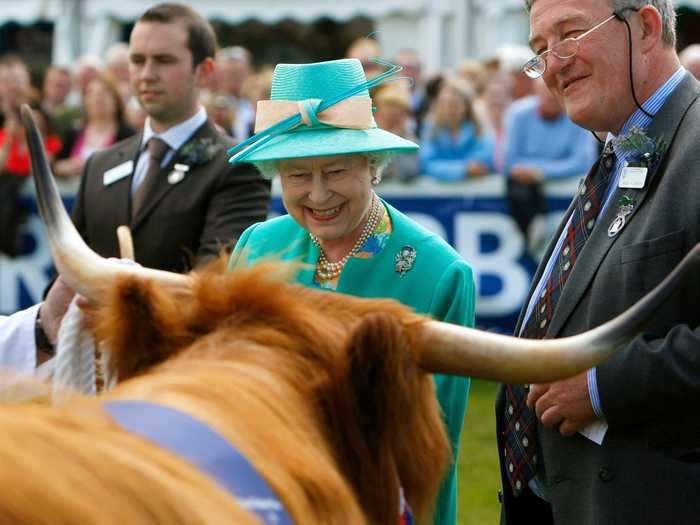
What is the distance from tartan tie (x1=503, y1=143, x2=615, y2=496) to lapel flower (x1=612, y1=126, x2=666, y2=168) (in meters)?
0.13

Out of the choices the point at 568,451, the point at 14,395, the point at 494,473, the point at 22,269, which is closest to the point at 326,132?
the point at 568,451

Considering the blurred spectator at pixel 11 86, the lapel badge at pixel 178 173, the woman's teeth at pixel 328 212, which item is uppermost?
the woman's teeth at pixel 328 212

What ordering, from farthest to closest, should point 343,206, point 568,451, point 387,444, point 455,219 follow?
point 455,219 < point 343,206 < point 568,451 < point 387,444

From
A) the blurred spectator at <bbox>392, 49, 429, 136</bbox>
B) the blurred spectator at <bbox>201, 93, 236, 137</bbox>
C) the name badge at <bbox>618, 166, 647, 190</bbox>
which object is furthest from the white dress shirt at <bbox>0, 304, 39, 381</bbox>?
the blurred spectator at <bbox>392, 49, 429, 136</bbox>

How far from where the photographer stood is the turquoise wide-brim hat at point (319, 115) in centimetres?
350

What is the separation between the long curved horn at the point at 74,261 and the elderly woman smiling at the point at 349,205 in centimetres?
68

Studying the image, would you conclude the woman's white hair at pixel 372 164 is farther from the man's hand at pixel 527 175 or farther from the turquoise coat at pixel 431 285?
the man's hand at pixel 527 175

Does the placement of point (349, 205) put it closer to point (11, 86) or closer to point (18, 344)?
point (18, 344)

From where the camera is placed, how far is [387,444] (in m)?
2.59

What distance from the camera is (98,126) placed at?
1045cm

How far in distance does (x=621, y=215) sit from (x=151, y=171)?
252 cm

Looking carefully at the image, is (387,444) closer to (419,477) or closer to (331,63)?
(419,477)

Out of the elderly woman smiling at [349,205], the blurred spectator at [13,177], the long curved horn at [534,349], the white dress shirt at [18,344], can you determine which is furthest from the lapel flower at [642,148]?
the blurred spectator at [13,177]

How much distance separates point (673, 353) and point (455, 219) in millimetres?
6910
